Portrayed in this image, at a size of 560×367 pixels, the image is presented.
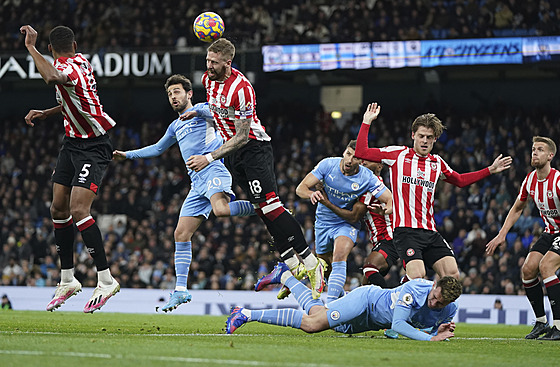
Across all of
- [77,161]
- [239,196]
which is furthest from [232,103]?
[239,196]

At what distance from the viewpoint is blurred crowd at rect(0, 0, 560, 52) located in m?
21.8

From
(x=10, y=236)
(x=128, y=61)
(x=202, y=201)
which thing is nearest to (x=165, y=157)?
(x=128, y=61)

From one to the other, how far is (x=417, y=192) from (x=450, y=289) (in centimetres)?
204

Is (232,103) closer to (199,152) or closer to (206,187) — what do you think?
(206,187)

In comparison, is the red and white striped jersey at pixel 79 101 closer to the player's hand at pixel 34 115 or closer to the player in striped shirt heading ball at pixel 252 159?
the player's hand at pixel 34 115

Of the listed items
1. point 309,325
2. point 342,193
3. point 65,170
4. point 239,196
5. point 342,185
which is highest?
point 239,196

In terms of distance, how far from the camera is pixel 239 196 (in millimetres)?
22156

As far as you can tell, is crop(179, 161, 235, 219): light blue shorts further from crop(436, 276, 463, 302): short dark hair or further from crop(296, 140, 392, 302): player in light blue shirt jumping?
crop(436, 276, 463, 302): short dark hair

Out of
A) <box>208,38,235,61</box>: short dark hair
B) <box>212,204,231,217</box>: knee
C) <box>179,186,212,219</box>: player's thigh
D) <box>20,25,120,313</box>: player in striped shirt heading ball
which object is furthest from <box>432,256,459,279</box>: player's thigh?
<box>20,25,120,313</box>: player in striped shirt heading ball

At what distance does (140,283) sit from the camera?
19.7 m

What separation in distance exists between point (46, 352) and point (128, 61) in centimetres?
1743

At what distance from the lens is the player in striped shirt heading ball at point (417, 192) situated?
895cm

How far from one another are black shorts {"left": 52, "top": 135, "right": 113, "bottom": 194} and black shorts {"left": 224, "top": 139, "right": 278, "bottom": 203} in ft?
4.62

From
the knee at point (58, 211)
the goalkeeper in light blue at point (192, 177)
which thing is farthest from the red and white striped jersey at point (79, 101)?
the goalkeeper in light blue at point (192, 177)
